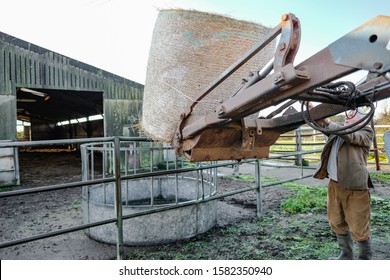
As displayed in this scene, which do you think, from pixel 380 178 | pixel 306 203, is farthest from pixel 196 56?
pixel 380 178

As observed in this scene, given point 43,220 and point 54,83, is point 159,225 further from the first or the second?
point 54,83

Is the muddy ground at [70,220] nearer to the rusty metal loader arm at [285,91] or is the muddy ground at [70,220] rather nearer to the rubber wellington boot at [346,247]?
the rubber wellington boot at [346,247]

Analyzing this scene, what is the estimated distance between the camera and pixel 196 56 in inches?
77.4

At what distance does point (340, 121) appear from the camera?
274 cm

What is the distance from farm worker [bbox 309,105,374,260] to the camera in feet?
7.54

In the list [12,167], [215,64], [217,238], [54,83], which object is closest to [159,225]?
[217,238]

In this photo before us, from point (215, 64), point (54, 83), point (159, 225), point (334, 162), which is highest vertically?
point (54, 83)

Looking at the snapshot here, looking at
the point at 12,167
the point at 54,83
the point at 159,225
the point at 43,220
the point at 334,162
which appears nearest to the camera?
the point at 334,162

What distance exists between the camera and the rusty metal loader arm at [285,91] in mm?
1062

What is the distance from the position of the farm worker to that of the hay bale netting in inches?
32.4

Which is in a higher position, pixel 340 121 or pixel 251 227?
pixel 340 121

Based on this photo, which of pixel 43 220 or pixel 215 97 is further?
pixel 43 220

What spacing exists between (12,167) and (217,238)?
5.95 meters

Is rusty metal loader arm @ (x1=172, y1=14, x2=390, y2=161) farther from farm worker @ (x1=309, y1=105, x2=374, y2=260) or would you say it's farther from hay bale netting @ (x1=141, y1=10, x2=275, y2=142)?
farm worker @ (x1=309, y1=105, x2=374, y2=260)
